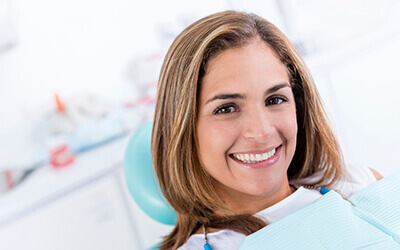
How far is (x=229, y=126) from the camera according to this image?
0.90 metres

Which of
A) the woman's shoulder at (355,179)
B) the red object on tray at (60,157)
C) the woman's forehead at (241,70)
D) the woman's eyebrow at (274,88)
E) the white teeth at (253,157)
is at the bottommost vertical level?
the red object on tray at (60,157)

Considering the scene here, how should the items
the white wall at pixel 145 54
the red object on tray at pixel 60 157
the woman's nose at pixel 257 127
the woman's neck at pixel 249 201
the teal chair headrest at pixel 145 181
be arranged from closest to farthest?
1. the woman's nose at pixel 257 127
2. the woman's neck at pixel 249 201
3. the teal chair headrest at pixel 145 181
4. the red object on tray at pixel 60 157
5. the white wall at pixel 145 54

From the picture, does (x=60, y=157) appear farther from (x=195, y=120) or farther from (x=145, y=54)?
(x=195, y=120)

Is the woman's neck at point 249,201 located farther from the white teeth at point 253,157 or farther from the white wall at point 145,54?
the white wall at point 145,54

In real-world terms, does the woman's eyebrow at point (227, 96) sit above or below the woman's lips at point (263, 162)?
above

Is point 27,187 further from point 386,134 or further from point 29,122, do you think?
point 386,134

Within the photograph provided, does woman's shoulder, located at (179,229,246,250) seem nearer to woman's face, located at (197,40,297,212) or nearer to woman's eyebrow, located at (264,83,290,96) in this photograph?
woman's face, located at (197,40,297,212)

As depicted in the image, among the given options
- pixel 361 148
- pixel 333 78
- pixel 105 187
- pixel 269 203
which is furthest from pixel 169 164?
pixel 361 148

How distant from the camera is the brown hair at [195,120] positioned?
92 cm

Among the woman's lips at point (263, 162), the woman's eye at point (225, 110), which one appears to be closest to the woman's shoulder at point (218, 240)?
the woman's lips at point (263, 162)

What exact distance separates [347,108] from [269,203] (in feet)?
4.72

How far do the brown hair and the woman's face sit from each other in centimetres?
3

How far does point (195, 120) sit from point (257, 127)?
15 cm

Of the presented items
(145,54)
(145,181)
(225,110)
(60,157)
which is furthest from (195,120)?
(145,54)
